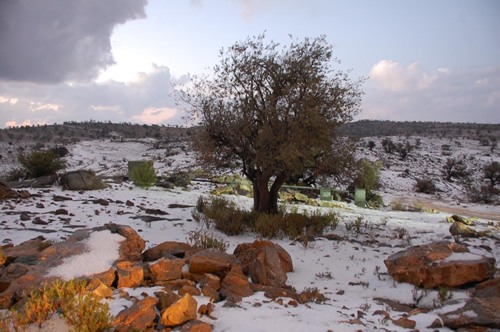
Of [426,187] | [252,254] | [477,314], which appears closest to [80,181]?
[252,254]

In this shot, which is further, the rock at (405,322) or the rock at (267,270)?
the rock at (267,270)

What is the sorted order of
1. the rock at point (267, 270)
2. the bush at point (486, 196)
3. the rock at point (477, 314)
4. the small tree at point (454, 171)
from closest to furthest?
the rock at point (477, 314)
the rock at point (267, 270)
the bush at point (486, 196)
the small tree at point (454, 171)

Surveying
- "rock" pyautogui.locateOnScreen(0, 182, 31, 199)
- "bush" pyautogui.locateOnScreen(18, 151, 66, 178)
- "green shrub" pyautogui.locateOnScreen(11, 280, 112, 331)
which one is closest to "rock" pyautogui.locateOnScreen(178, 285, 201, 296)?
"green shrub" pyautogui.locateOnScreen(11, 280, 112, 331)

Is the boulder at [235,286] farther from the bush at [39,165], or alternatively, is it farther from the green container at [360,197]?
the green container at [360,197]

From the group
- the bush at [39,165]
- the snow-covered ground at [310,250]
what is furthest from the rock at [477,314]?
the bush at [39,165]

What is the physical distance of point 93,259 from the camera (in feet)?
17.0

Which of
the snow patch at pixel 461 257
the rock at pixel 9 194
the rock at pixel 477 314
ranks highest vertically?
the rock at pixel 9 194

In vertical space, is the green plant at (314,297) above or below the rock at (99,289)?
below

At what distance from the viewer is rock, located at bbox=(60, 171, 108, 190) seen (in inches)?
540

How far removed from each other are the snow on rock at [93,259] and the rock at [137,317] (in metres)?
1.31

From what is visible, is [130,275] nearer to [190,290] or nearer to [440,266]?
[190,290]

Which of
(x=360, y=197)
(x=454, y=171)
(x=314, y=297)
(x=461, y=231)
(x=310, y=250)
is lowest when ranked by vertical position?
(x=360, y=197)

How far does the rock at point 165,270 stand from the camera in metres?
4.96

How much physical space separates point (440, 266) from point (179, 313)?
12.8 feet
